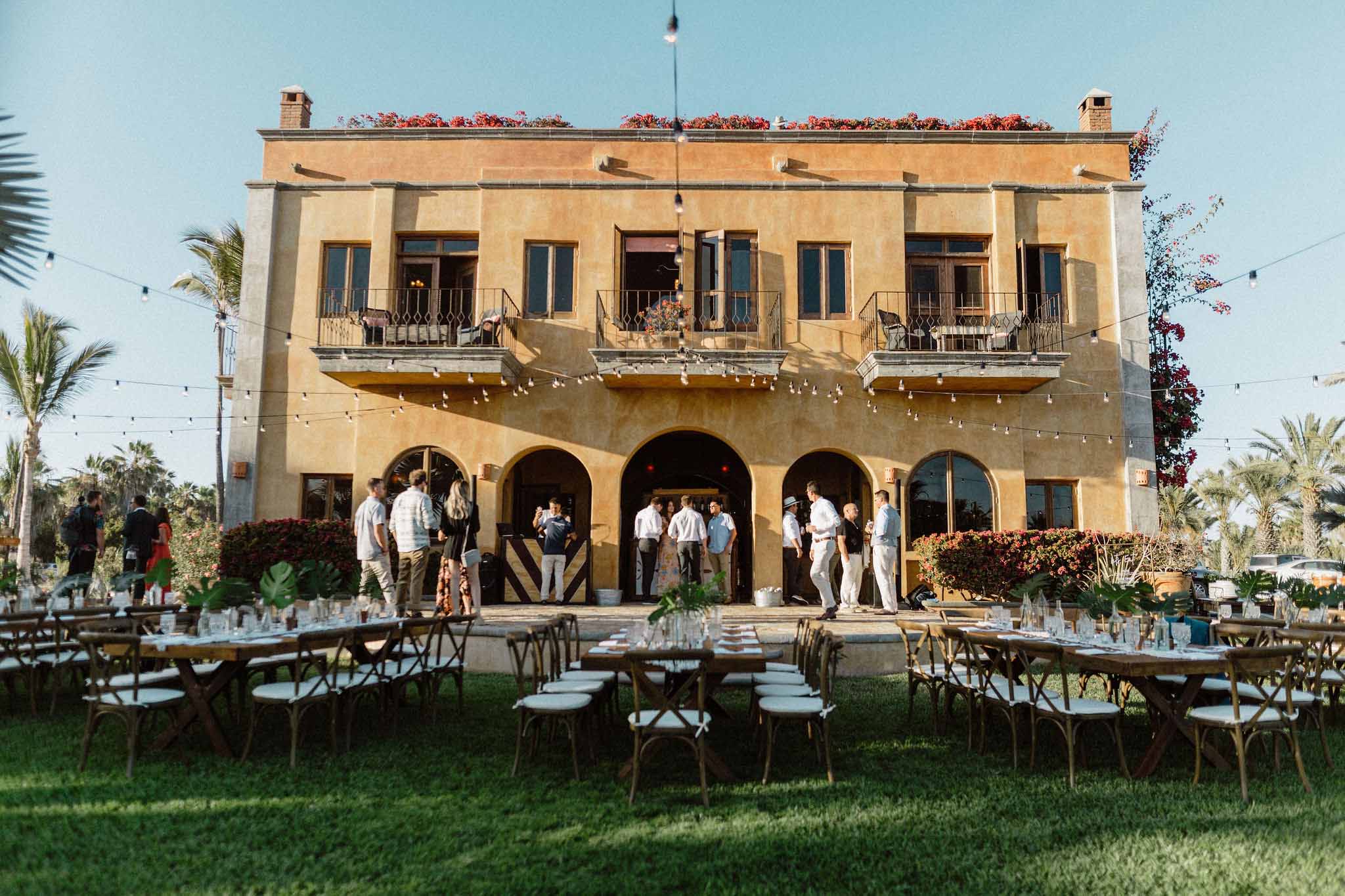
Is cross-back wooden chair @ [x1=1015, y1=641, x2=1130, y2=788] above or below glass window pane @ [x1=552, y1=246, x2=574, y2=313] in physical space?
below

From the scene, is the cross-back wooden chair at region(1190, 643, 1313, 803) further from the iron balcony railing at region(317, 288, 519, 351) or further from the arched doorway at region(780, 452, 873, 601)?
the iron balcony railing at region(317, 288, 519, 351)

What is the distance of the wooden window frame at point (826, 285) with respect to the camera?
13844 millimetres

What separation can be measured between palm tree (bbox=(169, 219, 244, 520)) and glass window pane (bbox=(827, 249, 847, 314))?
12053mm

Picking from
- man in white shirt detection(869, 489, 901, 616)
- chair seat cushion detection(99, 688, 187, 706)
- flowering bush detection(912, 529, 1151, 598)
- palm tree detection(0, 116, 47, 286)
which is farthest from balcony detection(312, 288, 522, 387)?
palm tree detection(0, 116, 47, 286)

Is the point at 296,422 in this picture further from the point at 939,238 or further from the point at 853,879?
the point at 853,879

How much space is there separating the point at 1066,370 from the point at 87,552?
1400 centimetres

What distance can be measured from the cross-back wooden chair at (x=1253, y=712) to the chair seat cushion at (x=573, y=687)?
365cm

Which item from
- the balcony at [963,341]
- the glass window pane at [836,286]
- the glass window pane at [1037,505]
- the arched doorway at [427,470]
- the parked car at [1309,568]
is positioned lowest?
the parked car at [1309,568]

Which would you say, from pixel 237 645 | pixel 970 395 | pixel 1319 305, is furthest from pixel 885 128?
pixel 237 645

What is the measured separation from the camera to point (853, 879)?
385 centimetres

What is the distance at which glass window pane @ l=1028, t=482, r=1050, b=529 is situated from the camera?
537 inches

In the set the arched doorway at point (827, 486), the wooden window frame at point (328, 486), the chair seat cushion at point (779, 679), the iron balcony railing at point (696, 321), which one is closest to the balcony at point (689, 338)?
the iron balcony railing at point (696, 321)

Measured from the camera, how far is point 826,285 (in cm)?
1390

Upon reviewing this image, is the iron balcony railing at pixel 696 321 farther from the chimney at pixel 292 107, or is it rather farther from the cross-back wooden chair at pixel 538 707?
the cross-back wooden chair at pixel 538 707
